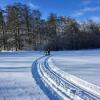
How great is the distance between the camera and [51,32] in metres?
78.1

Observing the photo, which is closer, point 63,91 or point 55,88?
point 63,91

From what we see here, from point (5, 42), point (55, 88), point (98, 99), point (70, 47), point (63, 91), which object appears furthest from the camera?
point (70, 47)

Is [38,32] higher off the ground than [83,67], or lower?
higher

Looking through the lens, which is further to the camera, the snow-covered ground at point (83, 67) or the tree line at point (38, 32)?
the tree line at point (38, 32)

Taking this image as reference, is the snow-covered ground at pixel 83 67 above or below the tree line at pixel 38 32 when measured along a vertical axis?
below

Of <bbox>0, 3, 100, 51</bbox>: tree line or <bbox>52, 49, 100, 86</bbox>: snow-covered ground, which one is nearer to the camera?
<bbox>52, 49, 100, 86</bbox>: snow-covered ground

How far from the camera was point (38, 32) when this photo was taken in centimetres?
7469

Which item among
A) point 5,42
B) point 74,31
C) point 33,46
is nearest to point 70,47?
point 74,31

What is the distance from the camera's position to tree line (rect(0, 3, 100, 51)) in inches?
2704

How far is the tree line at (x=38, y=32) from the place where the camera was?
225 feet

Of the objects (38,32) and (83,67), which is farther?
(38,32)

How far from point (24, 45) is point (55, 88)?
197 ft

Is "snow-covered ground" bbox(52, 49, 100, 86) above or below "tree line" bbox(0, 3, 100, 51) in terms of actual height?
below

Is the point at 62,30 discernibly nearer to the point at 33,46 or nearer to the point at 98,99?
the point at 33,46
